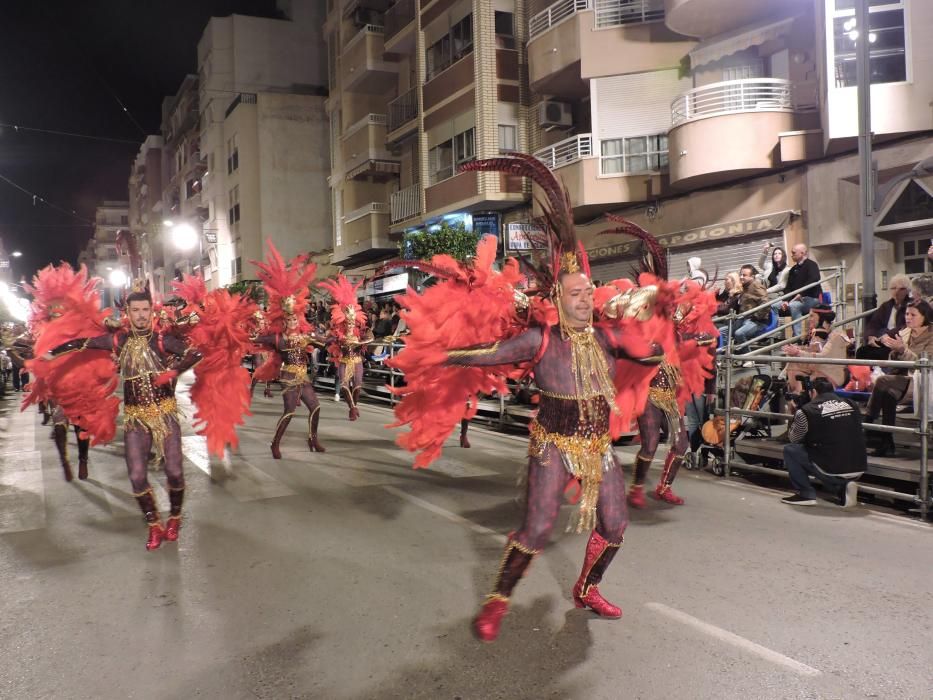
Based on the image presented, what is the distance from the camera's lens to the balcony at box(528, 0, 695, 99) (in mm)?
17688

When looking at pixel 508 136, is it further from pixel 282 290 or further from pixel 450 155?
pixel 282 290

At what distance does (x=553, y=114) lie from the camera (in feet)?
67.1

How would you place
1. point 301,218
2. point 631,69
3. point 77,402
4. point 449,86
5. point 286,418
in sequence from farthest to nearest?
point 301,218
point 449,86
point 631,69
point 286,418
point 77,402

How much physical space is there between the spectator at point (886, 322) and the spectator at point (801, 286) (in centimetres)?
129

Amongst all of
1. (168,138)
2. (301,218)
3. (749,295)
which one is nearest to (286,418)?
(749,295)

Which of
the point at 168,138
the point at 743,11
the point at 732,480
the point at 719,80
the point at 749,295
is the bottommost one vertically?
the point at 732,480

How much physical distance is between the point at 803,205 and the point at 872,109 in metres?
2.03

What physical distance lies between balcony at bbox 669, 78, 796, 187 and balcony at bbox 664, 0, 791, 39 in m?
1.40

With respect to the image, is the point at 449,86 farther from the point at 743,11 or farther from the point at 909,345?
the point at 909,345

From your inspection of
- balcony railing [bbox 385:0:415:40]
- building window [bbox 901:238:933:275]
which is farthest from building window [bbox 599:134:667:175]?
balcony railing [bbox 385:0:415:40]

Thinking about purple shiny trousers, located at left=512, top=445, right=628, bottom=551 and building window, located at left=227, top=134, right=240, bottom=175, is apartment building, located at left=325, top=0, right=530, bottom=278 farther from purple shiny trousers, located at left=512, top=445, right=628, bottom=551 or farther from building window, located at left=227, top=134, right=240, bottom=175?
purple shiny trousers, located at left=512, top=445, right=628, bottom=551

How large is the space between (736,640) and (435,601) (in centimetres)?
180

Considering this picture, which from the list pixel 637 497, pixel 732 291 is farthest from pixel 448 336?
pixel 732 291

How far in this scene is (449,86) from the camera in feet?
77.2
